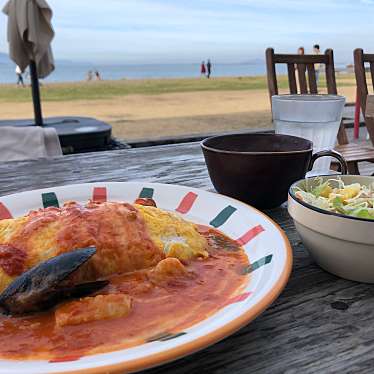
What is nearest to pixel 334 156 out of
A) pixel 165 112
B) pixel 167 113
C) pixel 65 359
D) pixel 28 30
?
pixel 65 359

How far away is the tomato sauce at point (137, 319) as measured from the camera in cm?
62

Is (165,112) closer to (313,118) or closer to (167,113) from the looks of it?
(167,113)

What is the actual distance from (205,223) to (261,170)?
211 millimetres

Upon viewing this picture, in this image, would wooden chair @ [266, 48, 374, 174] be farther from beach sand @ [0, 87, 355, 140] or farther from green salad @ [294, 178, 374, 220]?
beach sand @ [0, 87, 355, 140]

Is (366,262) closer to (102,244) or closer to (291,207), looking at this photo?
(291,207)

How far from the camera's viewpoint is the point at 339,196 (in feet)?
3.13

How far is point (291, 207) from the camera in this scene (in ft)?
2.99

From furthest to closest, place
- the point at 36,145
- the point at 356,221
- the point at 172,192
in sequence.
Answer: the point at 36,145
the point at 172,192
the point at 356,221

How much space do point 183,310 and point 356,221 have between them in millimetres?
351

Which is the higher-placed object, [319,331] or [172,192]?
[172,192]

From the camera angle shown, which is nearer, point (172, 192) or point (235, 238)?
point (235, 238)

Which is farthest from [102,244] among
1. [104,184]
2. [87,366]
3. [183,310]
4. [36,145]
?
[36,145]

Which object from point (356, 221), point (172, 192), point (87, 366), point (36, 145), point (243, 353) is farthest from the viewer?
point (36, 145)

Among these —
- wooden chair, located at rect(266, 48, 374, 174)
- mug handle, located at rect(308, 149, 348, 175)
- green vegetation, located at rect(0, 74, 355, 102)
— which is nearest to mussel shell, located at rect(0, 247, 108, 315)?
mug handle, located at rect(308, 149, 348, 175)
